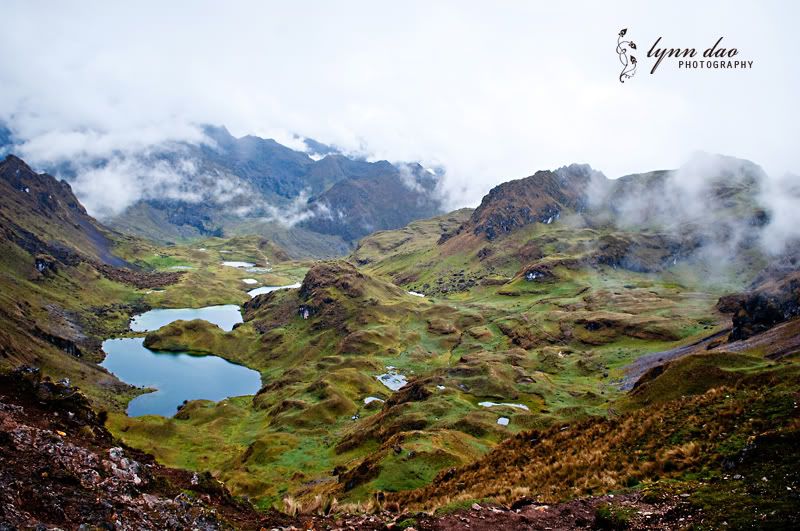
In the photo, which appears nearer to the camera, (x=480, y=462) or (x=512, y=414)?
(x=480, y=462)

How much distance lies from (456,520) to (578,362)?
579 feet

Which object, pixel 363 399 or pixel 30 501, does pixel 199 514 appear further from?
pixel 363 399

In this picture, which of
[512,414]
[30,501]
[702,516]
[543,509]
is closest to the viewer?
[30,501]

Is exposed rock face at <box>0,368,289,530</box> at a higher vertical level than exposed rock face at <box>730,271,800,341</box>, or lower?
lower

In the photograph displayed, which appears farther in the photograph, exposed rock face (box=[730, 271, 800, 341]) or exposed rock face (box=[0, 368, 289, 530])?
exposed rock face (box=[730, 271, 800, 341])

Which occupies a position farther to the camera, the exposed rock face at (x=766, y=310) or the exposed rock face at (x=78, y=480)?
the exposed rock face at (x=766, y=310)

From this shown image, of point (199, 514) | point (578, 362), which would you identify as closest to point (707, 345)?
point (578, 362)

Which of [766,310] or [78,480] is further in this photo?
[766,310]

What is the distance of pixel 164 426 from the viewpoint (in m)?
140

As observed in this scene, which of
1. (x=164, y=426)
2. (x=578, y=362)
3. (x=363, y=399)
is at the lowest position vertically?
(x=164, y=426)

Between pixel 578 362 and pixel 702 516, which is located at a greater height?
pixel 578 362

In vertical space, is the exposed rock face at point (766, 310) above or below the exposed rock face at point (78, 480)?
above

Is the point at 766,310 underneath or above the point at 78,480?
above

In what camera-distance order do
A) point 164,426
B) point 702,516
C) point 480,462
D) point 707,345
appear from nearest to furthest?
point 702,516
point 480,462
point 164,426
point 707,345
